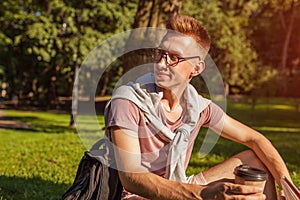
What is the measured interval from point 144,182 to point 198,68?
0.76m

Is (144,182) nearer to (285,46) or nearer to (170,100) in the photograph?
(170,100)

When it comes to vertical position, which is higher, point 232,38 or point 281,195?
point 281,195

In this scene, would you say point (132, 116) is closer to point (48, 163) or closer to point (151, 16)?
point (48, 163)

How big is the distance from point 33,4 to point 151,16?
852 centimetres

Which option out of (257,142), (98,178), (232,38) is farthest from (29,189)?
(232,38)

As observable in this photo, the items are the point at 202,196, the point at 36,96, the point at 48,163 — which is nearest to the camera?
the point at 202,196

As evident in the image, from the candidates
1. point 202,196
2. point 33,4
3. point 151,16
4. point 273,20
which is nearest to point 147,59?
point 202,196

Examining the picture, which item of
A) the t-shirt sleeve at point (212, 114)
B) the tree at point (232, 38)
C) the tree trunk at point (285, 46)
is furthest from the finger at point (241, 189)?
the tree trunk at point (285, 46)

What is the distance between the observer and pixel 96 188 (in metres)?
2.70

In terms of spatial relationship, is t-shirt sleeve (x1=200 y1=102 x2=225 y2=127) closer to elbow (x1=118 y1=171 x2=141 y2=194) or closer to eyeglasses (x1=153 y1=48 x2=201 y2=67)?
eyeglasses (x1=153 y1=48 x2=201 y2=67)

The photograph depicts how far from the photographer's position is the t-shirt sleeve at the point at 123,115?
2498mm

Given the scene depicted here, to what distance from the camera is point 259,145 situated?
10.5 ft

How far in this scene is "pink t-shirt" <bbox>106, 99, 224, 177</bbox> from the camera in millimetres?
2523

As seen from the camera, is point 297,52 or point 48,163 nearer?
point 48,163
